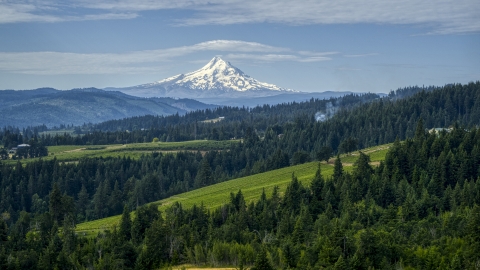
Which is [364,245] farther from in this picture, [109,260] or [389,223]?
[109,260]

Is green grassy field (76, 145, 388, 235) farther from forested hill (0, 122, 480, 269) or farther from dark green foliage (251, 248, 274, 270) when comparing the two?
dark green foliage (251, 248, 274, 270)

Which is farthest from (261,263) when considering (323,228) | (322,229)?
(322,229)

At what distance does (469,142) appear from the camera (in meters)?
123

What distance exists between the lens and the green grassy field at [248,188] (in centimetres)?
12988

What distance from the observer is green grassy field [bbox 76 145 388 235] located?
426ft

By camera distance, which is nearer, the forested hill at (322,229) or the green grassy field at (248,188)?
the forested hill at (322,229)

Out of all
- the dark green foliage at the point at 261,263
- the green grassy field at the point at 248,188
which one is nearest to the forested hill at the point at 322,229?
the dark green foliage at the point at 261,263

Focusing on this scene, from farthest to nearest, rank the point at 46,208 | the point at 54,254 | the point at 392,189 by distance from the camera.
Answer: the point at 46,208, the point at 392,189, the point at 54,254

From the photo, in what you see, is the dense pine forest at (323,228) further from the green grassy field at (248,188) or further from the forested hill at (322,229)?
the green grassy field at (248,188)

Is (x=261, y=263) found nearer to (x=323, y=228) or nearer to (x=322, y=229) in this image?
(x=323, y=228)

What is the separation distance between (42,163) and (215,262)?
134 metres

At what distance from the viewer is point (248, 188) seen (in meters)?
146

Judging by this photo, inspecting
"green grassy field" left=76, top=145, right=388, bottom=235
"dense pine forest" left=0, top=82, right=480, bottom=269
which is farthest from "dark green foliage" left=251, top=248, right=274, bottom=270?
"green grassy field" left=76, top=145, right=388, bottom=235

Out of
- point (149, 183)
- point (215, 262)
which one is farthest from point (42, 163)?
point (215, 262)
